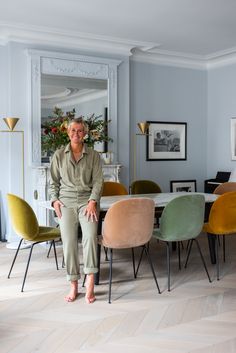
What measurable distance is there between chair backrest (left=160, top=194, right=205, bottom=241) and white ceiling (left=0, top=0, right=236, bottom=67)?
2426 millimetres

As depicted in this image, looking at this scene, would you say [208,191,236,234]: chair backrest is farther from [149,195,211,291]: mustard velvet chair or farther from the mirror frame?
the mirror frame

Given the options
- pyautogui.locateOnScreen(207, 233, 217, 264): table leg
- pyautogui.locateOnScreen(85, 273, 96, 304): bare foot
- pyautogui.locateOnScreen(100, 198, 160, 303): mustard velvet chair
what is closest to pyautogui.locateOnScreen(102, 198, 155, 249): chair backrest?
pyautogui.locateOnScreen(100, 198, 160, 303): mustard velvet chair

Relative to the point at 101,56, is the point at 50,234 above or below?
below

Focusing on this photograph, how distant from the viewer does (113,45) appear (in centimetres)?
658

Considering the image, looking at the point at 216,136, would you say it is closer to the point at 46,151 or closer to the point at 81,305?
the point at 46,151

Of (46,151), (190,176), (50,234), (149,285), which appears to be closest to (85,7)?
(46,151)

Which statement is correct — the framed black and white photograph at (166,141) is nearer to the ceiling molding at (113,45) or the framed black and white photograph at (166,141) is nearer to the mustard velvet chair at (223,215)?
the ceiling molding at (113,45)

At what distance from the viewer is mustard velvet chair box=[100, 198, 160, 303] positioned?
3.52m

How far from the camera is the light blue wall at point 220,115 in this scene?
7.45 meters

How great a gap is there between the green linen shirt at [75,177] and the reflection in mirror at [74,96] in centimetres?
250

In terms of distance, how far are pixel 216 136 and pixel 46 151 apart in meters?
3.26

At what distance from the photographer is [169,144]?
748cm

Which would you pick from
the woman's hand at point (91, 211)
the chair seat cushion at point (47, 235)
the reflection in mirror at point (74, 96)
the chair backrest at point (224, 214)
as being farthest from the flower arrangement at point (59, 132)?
the woman's hand at point (91, 211)

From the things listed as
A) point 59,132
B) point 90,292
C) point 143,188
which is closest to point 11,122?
point 59,132
